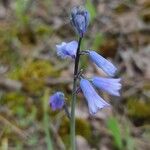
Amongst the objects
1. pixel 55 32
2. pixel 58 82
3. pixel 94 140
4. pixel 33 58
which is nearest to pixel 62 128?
pixel 94 140

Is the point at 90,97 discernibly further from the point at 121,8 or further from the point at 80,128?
the point at 121,8

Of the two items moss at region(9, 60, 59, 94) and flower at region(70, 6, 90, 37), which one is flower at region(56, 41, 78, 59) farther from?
moss at region(9, 60, 59, 94)

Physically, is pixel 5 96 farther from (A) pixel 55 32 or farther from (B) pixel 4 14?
(B) pixel 4 14

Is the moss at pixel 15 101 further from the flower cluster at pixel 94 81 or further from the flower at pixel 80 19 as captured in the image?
the flower at pixel 80 19

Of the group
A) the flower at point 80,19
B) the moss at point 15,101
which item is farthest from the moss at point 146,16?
the flower at point 80,19

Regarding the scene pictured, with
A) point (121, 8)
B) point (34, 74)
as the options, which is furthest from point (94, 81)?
point (121, 8)
